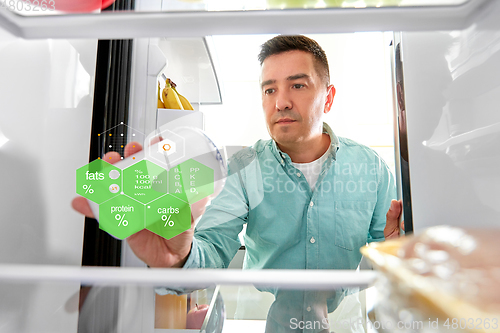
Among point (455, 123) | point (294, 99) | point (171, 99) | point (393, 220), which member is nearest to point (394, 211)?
point (393, 220)

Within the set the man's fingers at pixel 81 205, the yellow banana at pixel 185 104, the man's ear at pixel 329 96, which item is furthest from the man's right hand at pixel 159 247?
the man's ear at pixel 329 96

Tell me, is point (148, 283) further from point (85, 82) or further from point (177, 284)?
point (85, 82)

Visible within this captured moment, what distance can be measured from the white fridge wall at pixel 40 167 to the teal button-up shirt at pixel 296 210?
30 centimetres

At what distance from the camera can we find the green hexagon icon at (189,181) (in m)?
0.58

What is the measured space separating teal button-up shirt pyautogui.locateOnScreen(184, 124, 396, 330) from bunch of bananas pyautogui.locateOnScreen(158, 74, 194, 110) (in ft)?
0.55

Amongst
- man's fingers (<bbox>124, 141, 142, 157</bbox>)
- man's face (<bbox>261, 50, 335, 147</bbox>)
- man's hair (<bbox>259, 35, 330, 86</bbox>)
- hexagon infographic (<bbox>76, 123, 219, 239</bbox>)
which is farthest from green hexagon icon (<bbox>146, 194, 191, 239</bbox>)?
man's hair (<bbox>259, 35, 330, 86</bbox>)

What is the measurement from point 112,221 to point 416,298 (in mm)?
545

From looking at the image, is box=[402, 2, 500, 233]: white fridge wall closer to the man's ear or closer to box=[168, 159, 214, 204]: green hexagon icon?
the man's ear

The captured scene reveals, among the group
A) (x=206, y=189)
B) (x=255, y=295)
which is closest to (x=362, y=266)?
A: (x=255, y=295)

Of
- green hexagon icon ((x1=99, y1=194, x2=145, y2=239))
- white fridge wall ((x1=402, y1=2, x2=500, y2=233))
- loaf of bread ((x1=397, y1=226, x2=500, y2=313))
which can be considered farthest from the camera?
green hexagon icon ((x1=99, y1=194, x2=145, y2=239))

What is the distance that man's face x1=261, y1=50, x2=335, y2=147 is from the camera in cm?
60

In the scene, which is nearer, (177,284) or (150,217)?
(177,284)

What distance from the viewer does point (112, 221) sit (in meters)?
0.58

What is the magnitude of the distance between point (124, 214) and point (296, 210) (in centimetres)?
36
